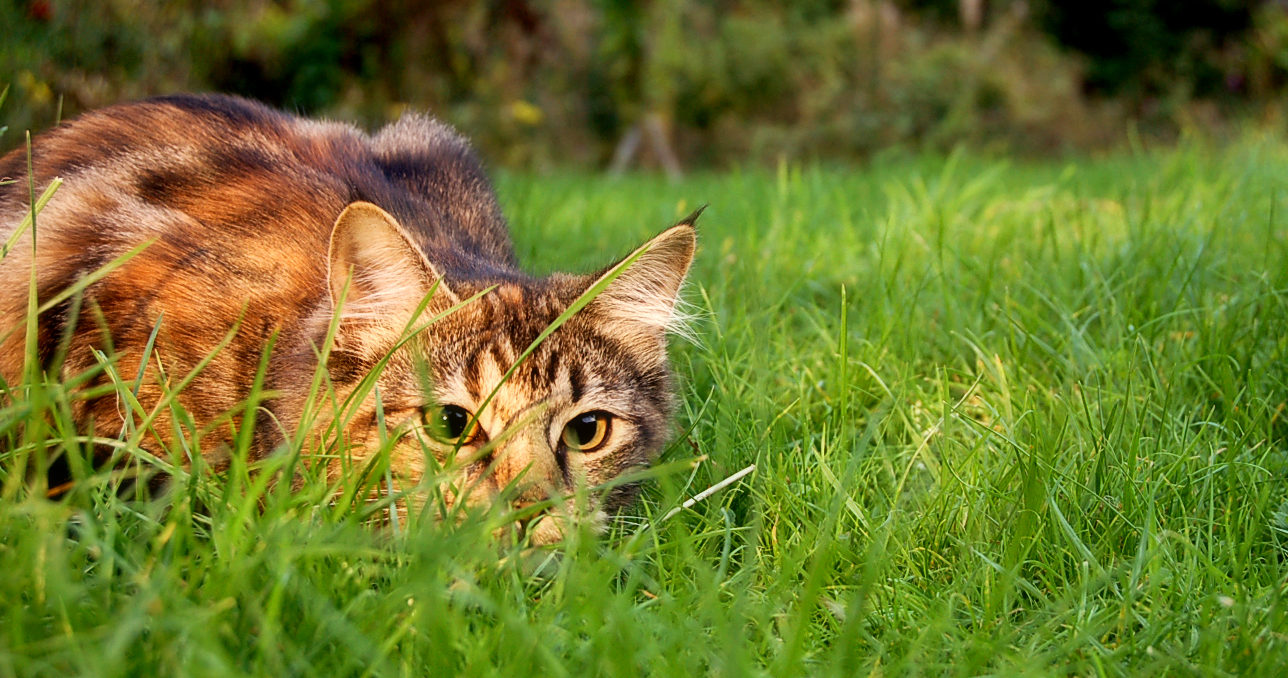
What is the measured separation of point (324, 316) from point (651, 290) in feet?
2.15

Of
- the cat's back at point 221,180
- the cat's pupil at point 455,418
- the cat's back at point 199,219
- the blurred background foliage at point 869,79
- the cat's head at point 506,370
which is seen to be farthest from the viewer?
the blurred background foliage at point 869,79

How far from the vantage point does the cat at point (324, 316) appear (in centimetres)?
161

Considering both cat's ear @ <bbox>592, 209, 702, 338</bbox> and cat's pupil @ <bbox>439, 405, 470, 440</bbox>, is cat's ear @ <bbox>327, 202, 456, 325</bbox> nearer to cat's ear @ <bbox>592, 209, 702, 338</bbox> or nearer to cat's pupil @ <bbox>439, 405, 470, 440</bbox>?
cat's pupil @ <bbox>439, 405, 470, 440</bbox>

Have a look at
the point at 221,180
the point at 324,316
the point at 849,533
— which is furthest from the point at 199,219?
the point at 849,533

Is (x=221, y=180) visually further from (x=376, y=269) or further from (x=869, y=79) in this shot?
(x=869, y=79)

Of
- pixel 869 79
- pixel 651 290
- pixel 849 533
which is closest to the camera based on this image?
pixel 849 533

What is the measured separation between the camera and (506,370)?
1.68m

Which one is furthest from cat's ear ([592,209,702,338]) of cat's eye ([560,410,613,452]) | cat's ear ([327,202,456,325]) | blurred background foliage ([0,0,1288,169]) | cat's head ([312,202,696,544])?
blurred background foliage ([0,0,1288,169])

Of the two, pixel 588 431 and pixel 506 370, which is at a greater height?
pixel 506 370

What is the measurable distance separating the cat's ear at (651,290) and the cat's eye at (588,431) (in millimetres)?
231

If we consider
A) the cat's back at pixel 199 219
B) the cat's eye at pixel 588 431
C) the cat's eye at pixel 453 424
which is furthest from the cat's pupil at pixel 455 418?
the cat's back at pixel 199 219

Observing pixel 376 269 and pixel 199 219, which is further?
pixel 199 219

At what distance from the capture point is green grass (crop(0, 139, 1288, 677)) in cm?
111

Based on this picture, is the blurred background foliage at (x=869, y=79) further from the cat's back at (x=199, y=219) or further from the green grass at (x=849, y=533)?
the green grass at (x=849, y=533)
